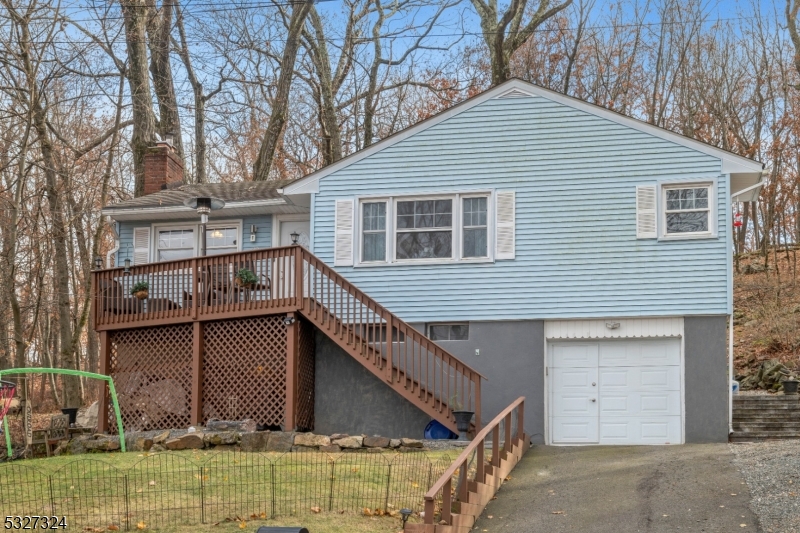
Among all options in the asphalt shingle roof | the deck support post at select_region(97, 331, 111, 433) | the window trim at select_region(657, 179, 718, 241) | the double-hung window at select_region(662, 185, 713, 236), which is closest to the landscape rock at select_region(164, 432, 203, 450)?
the deck support post at select_region(97, 331, 111, 433)

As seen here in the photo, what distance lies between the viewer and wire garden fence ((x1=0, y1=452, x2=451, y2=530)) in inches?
396

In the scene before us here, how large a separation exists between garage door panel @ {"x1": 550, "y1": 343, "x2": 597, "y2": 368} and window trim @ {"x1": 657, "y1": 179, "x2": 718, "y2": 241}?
93.7 inches

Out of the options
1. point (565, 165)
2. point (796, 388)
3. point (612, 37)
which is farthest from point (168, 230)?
point (612, 37)

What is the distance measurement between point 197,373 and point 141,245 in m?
4.66

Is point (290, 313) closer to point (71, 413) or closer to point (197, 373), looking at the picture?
point (197, 373)

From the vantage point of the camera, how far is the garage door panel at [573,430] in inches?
680

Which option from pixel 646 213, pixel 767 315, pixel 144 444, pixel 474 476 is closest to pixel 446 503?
pixel 474 476

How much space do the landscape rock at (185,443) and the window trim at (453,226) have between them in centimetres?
463

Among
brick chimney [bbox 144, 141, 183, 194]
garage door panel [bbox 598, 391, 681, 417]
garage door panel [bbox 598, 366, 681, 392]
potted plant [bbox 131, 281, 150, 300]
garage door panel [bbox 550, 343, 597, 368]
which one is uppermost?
brick chimney [bbox 144, 141, 183, 194]

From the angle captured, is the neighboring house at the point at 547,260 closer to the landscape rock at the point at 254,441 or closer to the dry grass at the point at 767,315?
the landscape rock at the point at 254,441

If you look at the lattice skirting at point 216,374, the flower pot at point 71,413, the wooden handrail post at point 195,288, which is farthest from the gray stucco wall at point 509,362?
the flower pot at point 71,413

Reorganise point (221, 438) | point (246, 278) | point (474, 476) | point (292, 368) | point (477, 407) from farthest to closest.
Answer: point (246, 278) → point (292, 368) → point (477, 407) → point (221, 438) → point (474, 476)

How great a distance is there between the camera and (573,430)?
17.3 m

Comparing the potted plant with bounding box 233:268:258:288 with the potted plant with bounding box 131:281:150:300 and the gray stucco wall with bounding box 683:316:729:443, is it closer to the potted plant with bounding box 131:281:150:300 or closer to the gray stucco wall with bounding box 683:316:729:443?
the potted plant with bounding box 131:281:150:300
